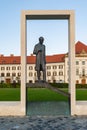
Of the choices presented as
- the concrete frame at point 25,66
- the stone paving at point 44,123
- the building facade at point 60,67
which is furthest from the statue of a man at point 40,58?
the building facade at point 60,67

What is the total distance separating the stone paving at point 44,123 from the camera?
880 centimetres

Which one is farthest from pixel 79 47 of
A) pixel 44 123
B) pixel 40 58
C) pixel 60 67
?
pixel 44 123

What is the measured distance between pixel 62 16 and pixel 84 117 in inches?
137

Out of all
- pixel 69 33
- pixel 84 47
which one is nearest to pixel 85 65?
pixel 84 47

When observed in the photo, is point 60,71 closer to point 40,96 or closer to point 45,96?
point 40,96

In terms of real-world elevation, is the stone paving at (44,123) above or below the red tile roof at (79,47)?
below

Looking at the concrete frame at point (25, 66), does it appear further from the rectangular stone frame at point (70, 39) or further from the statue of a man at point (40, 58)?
the statue of a man at point (40, 58)

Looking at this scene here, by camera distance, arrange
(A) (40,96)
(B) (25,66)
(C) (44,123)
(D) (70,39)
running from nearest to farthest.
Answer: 1. (C) (44,123)
2. (B) (25,66)
3. (D) (70,39)
4. (A) (40,96)

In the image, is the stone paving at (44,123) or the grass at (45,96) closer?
the stone paving at (44,123)

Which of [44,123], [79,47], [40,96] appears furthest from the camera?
[79,47]

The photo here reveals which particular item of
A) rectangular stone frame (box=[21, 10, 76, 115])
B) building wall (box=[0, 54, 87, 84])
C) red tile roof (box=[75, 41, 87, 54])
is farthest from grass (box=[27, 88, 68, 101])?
red tile roof (box=[75, 41, 87, 54])

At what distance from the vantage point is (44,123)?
944cm

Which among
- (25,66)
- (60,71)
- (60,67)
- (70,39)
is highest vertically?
(60,67)

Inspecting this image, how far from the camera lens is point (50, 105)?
11.3m
